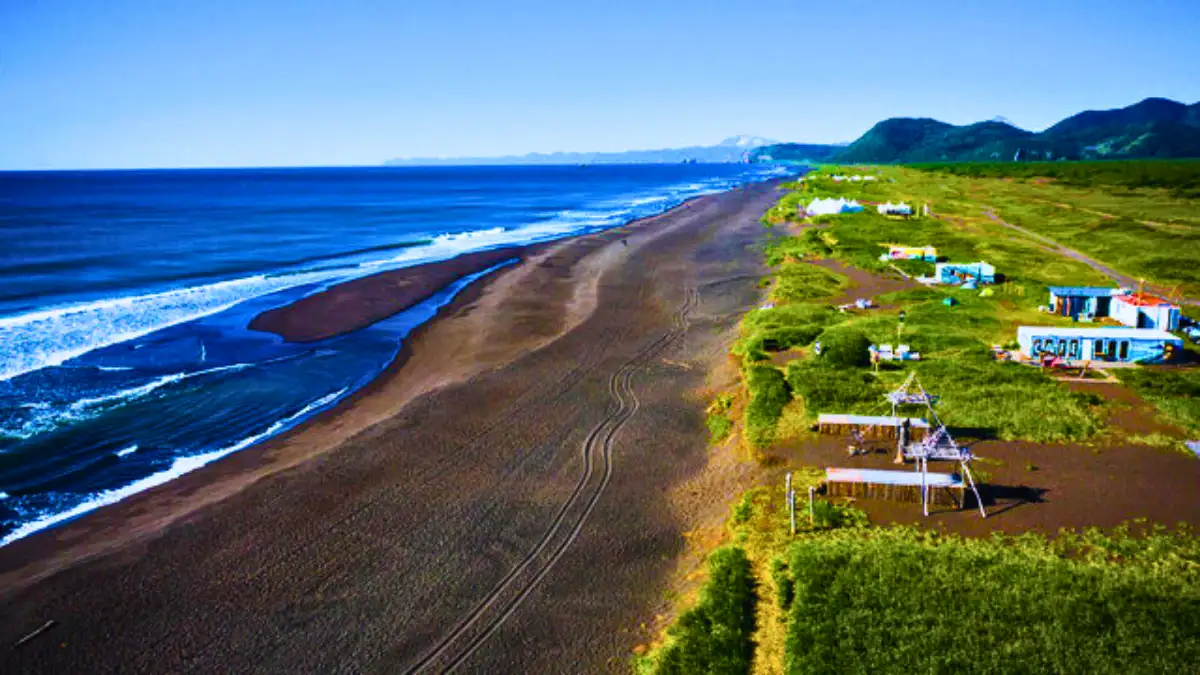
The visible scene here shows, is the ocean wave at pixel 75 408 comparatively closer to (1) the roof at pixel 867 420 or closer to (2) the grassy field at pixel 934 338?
(2) the grassy field at pixel 934 338

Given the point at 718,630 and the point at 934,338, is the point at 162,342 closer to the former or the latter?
the point at 718,630

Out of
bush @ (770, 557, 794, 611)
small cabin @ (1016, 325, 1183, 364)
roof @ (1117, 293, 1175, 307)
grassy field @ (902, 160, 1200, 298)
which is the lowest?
bush @ (770, 557, 794, 611)

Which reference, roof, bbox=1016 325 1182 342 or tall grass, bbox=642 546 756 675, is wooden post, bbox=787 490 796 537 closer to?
tall grass, bbox=642 546 756 675

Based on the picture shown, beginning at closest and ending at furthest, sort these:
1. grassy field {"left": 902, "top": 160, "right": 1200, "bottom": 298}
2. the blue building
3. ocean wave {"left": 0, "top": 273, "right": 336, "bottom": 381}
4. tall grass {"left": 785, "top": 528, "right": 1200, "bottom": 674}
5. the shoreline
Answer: tall grass {"left": 785, "top": 528, "right": 1200, "bottom": 674}
the shoreline
ocean wave {"left": 0, "top": 273, "right": 336, "bottom": 381}
the blue building
grassy field {"left": 902, "top": 160, "right": 1200, "bottom": 298}

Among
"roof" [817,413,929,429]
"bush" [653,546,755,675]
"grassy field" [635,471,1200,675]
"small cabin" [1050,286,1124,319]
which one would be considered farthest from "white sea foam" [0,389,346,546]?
"small cabin" [1050,286,1124,319]

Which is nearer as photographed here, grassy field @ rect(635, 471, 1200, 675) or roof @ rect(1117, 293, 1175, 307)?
grassy field @ rect(635, 471, 1200, 675)

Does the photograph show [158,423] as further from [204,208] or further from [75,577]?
[204,208]

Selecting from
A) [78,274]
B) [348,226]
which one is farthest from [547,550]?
[348,226]

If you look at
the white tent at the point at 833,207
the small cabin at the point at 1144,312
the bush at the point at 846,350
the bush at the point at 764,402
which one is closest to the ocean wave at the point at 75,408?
the bush at the point at 764,402
